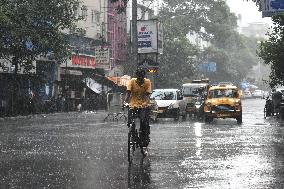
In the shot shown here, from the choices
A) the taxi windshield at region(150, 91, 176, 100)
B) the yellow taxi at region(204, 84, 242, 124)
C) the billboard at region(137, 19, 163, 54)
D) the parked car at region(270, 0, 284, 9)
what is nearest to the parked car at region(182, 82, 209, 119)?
the taxi windshield at region(150, 91, 176, 100)

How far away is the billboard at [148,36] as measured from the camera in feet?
155

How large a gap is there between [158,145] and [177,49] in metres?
55.3

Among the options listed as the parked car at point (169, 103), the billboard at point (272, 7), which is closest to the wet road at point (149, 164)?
the billboard at point (272, 7)

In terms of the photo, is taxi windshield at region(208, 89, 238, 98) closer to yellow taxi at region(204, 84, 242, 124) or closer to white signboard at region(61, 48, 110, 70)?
yellow taxi at region(204, 84, 242, 124)

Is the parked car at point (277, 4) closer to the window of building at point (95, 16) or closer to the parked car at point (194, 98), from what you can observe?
the parked car at point (194, 98)

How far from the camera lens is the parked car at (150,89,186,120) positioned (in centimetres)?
3109

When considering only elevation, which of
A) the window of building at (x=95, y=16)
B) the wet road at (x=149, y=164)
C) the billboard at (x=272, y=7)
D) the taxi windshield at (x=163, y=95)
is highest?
the window of building at (x=95, y=16)

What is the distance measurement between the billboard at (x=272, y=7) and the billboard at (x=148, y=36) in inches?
810

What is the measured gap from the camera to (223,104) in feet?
94.7

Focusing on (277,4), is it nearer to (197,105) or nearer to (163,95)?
(163,95)

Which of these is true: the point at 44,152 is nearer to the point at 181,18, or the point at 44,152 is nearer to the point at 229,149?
the point at 229,149

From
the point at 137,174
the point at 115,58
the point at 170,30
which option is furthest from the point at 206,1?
the point at 137,174

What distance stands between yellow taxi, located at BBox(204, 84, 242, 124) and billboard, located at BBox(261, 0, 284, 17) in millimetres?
4505

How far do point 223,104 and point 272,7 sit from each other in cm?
511
